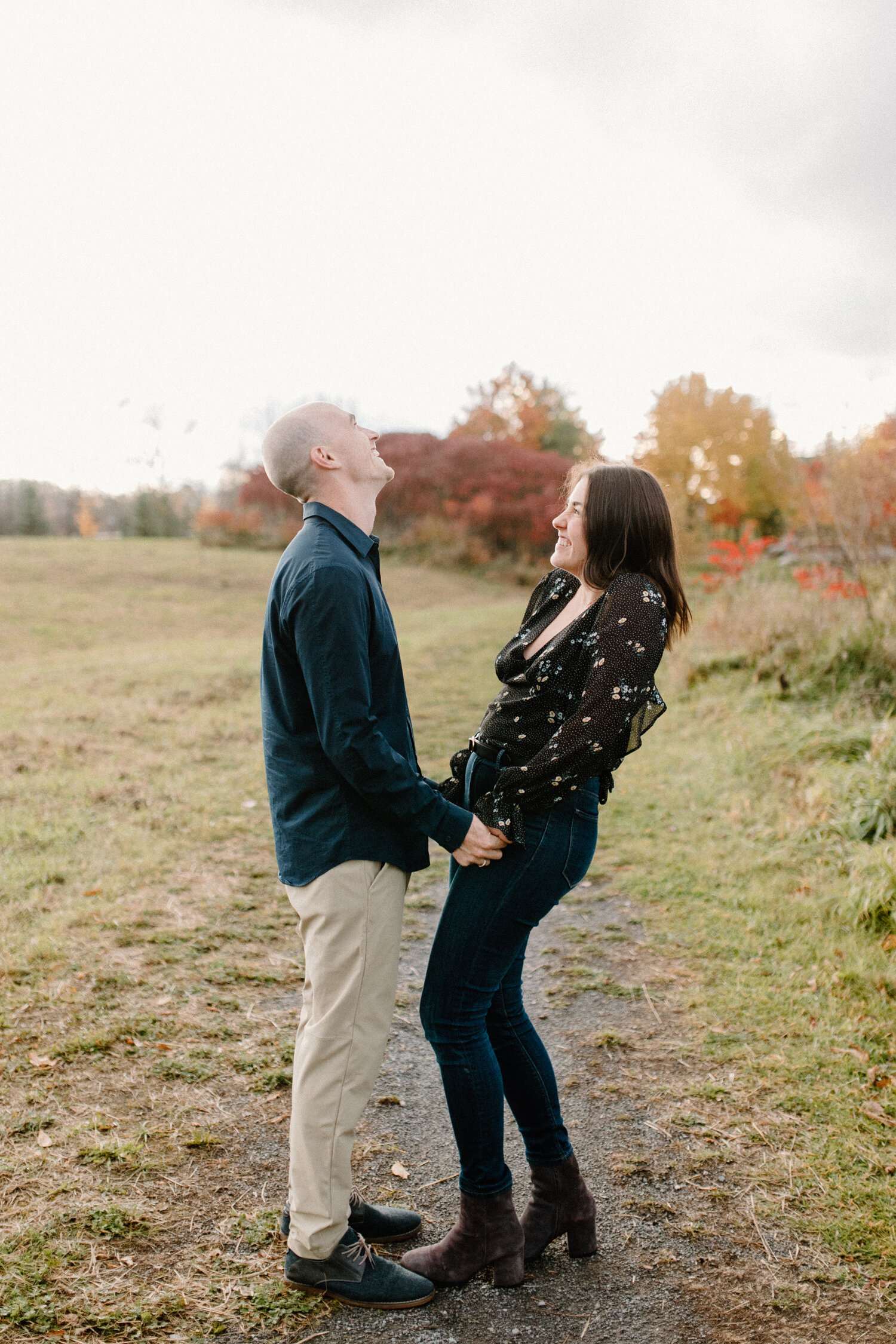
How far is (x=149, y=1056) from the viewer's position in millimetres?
3264

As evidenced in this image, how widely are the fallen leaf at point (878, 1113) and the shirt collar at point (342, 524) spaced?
2436mm

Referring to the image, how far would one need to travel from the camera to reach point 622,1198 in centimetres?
265

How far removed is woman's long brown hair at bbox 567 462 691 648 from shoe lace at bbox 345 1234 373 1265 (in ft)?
5.42

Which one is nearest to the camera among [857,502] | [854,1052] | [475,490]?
[854,1052]

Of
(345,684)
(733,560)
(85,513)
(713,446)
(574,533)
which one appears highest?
(713,446)

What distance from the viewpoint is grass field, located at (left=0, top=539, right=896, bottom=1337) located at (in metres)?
2.40

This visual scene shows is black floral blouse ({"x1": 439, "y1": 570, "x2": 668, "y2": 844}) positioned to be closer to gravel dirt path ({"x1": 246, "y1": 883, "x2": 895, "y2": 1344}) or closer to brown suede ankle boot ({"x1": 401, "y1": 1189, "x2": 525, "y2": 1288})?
brown suede ankle boot ({"x1": 401, "y1": 1189, "x2": 525, "y2": 1288})

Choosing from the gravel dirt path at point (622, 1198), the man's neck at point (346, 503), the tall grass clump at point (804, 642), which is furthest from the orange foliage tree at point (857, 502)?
the man's neck at point (346, 503)

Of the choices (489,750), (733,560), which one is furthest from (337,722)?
(733,560)

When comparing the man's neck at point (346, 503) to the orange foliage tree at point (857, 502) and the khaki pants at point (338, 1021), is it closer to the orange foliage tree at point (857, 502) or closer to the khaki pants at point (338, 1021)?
the khaki pants at point (338, 1021)

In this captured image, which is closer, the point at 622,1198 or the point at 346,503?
the point at 346,503

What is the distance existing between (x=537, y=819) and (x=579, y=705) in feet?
0.93

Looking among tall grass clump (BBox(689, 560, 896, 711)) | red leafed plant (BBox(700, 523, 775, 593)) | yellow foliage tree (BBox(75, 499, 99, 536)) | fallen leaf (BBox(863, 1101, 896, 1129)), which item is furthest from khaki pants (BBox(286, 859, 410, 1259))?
yellow foliage tree (BBox(75, 499, 99, 536))

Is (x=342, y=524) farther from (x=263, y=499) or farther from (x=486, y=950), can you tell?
(x=263, y=499)
